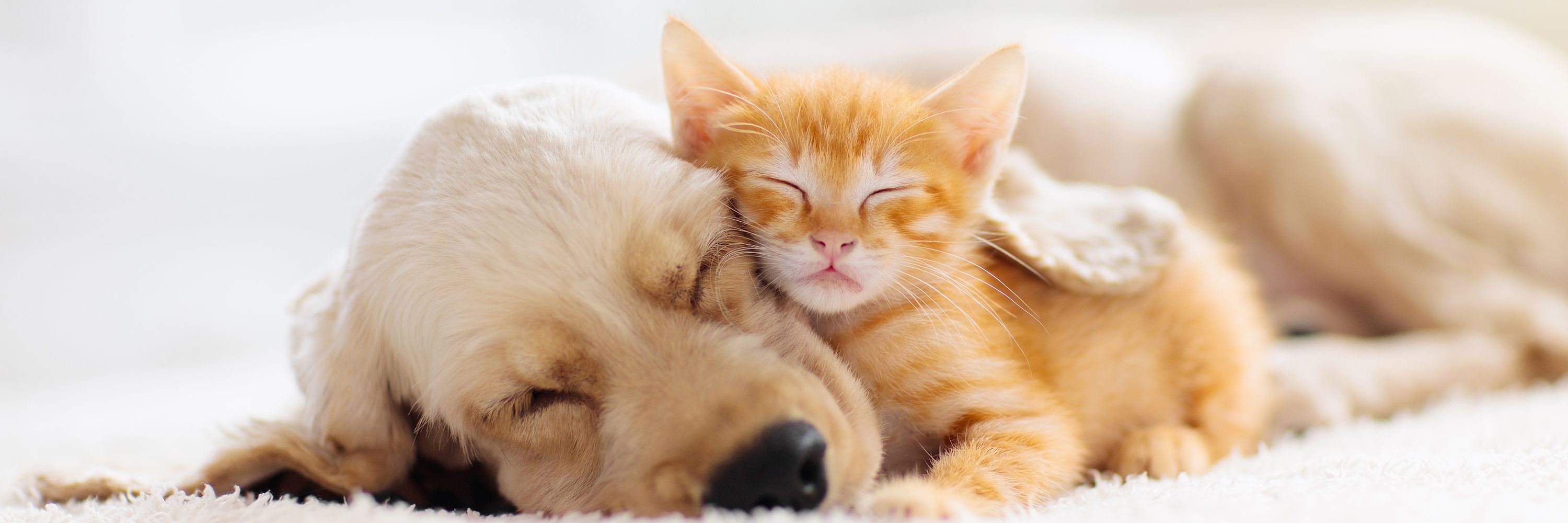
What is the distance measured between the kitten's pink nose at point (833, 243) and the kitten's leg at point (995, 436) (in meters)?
0.24

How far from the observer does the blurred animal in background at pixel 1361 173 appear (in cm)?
233

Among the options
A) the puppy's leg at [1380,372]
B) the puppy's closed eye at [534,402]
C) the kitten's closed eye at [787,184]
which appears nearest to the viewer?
the puppy's closed eye at [534,402]

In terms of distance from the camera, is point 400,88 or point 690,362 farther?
point 400,88

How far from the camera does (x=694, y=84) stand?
149 cm

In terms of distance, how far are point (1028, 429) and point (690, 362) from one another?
20.5 inches

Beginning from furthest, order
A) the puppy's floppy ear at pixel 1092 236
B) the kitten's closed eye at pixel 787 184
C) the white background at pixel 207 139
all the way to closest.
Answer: the white background at pixel 207 139 < the puppy's floppy ear at pixel 1092 236 < the kitten's closed eye at pixel 787 184

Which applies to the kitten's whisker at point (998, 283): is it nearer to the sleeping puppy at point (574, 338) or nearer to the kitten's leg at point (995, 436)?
the kitten's leg at point (995, 436)

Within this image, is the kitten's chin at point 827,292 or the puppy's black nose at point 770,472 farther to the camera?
the kitten's chin at point 827,292

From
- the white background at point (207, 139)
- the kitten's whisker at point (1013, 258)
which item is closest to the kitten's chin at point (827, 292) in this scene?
the kitten's whisker at point (1013, 258)

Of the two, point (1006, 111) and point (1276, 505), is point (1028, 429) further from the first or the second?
point (1006, 111)

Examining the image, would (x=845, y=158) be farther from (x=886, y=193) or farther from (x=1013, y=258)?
(x=1013, y=258)

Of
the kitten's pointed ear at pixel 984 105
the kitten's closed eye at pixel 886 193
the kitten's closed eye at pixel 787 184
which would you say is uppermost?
the kitten's pointed ear at pixel 984 105

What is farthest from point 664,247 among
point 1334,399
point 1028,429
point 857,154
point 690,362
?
point 1334,399

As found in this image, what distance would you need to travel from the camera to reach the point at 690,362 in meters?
1.27
